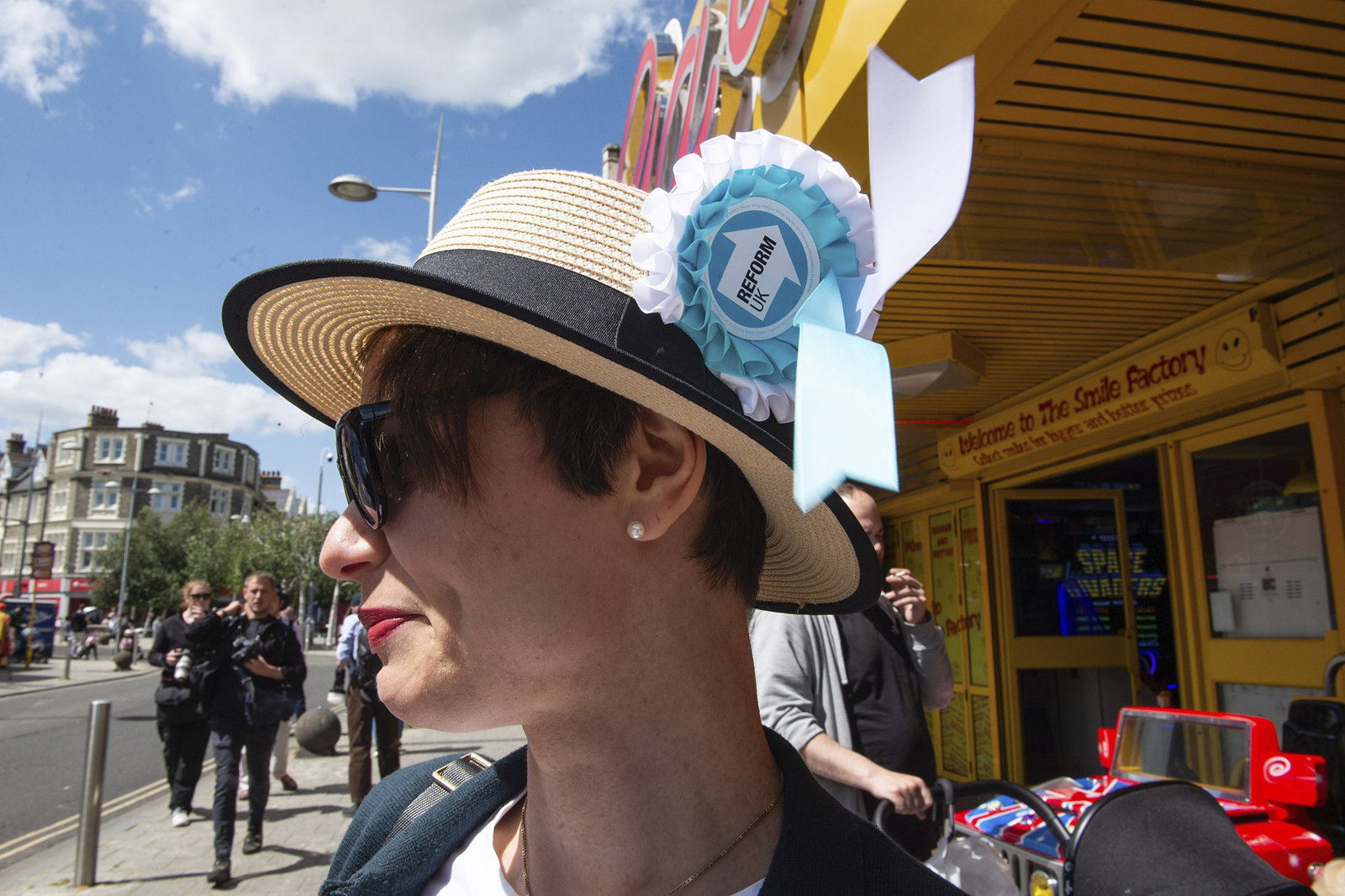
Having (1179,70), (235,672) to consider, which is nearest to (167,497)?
(235,672)

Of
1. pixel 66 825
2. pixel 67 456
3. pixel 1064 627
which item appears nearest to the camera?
pixel 1064 627

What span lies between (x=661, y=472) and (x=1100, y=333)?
525cm

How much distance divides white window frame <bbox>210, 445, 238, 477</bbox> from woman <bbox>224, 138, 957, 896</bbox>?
80.5 metres

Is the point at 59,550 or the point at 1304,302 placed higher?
the point at 59,550

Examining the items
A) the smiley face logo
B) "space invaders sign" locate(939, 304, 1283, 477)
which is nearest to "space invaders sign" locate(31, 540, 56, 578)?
"space invaders sign" locate(939, 304, 1283, 477)

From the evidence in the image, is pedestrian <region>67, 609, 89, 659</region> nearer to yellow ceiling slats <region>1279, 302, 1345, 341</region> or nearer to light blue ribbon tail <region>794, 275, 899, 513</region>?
yellow ceiling slats <region>1279, 302, 1345, 341</region>

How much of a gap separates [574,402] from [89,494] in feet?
254

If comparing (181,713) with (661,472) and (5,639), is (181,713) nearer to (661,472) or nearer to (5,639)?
(661,472)

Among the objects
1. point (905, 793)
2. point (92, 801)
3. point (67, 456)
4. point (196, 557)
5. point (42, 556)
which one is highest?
point (67, 456)

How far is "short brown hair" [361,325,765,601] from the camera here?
41.8 inches

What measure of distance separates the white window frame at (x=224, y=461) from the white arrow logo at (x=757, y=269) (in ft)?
265

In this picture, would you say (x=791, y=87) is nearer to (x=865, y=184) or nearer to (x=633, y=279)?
(x=865, y=184)

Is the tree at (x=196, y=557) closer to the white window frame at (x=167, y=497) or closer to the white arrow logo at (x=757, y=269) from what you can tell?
the white window frame at (x=167, y=497)

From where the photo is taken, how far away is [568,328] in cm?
96
